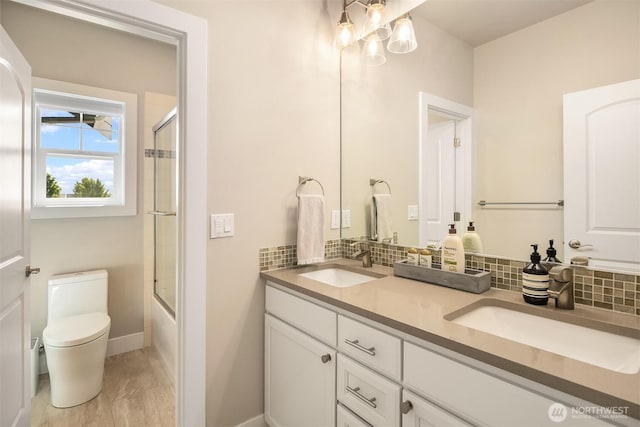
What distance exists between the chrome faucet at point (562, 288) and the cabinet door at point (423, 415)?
1.78 feet

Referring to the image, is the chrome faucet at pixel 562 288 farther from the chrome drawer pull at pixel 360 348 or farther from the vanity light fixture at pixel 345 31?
the vanity light fixture at pixel 345 31

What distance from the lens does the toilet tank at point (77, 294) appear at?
2.23m

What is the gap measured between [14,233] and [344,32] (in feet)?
6.23

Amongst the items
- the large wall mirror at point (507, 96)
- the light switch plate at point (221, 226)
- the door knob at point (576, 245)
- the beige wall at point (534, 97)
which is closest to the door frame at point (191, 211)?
the light switch plate at point (221, 226)

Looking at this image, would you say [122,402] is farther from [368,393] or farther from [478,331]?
[478,331]

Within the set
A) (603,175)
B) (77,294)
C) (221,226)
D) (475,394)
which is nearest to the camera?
(475,394)

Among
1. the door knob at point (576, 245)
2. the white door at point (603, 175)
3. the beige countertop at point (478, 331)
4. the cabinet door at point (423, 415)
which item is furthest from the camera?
the door knob at point (576, 245)

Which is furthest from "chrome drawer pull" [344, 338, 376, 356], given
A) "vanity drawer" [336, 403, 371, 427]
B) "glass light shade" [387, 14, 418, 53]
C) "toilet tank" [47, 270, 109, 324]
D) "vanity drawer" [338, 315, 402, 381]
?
"toilet tank" [47, 270, 109, 324]

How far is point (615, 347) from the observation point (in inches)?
35.4

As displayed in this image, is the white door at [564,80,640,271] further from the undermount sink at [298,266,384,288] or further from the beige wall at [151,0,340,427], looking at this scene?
the beige wall at [151,0,340,427]

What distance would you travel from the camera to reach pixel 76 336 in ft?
6.42

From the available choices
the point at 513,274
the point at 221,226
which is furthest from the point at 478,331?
the point at 221,226

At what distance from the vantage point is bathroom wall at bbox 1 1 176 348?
Result: 2258 millimetres

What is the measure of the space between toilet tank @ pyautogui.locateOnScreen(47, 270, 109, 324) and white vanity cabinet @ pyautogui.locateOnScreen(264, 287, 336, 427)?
5.07 feet
